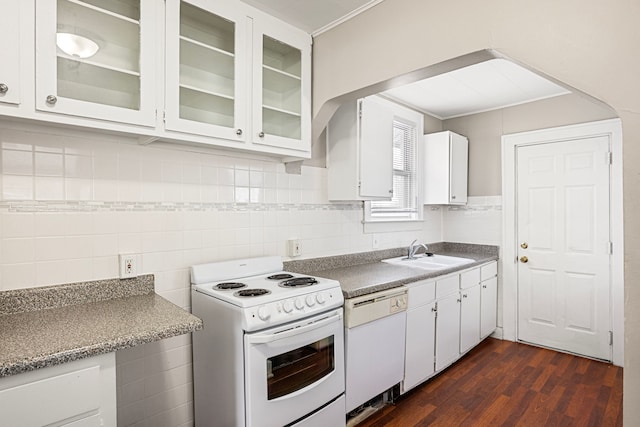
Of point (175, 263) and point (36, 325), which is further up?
point (175, 263)

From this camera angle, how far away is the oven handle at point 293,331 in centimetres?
163

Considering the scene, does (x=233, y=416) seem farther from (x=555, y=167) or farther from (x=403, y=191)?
(x=555, y=167)

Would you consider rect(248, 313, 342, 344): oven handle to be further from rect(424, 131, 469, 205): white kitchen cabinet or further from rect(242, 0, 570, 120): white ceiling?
rect(424, 131, 469, 205): white kitchen cabinet

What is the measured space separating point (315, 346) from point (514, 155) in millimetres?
3015

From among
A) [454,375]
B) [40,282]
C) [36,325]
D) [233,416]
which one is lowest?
[454,375]

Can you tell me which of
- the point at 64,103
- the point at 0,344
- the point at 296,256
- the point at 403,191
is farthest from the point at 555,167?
the point at 0,344

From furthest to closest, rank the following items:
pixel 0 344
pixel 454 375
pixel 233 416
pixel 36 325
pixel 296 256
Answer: pixel 454 375, pixel 296 256, pixel 233 416, pixel 36 325, pixel 0 344

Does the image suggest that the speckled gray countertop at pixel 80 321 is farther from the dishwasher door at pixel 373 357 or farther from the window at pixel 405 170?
the window at pixel 405 170

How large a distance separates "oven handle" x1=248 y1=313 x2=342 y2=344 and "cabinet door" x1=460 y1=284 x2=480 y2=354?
1.64m

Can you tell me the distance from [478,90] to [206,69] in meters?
2.54

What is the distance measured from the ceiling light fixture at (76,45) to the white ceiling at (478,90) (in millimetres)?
2334

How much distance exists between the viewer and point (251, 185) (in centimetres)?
235

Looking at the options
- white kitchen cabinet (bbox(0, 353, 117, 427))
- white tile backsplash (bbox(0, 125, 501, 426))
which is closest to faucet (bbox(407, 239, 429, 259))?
white tile backsplash (bbox(0, 125, 501, 426))

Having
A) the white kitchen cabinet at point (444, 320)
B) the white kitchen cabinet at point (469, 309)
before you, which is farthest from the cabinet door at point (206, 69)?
the white kitchen cabinet at point (469, 309)
